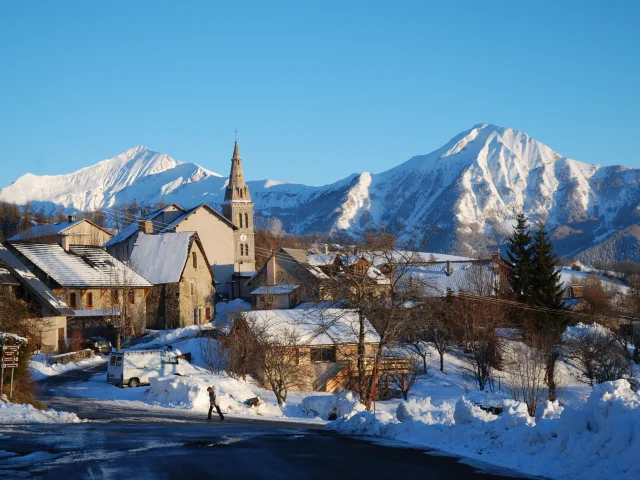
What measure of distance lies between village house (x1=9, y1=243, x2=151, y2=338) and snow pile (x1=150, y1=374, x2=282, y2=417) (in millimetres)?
22775

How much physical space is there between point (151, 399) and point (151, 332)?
102 ft

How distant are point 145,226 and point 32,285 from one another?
3542cm

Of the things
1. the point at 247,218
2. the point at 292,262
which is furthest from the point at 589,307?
the point at 247,218

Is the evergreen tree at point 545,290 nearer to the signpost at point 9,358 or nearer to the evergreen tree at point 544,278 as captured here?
the evergreen tree at point 544,278

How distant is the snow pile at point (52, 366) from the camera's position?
46062 mm

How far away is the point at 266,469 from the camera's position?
14719mm

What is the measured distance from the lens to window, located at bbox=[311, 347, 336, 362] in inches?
2159

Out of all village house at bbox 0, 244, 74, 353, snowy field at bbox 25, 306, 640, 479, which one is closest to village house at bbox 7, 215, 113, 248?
village house at bbox 0, 244, 74, 353

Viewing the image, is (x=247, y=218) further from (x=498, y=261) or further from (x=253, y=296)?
(x=498, y=261)

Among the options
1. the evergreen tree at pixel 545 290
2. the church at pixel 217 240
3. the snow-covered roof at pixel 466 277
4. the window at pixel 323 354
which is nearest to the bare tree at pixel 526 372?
the evergreen tree at pixel 545 290

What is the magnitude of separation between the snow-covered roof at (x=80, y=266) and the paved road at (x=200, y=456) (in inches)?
1646

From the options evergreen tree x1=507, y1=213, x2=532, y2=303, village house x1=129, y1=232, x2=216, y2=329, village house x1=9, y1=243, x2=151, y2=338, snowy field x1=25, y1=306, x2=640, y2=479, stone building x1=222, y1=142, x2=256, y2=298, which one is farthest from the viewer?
stone building x1=222, y1=142, x2=256, y2=298

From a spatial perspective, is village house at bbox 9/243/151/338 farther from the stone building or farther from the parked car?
the stone building

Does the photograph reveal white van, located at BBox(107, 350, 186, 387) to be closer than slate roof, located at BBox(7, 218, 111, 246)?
Yes
